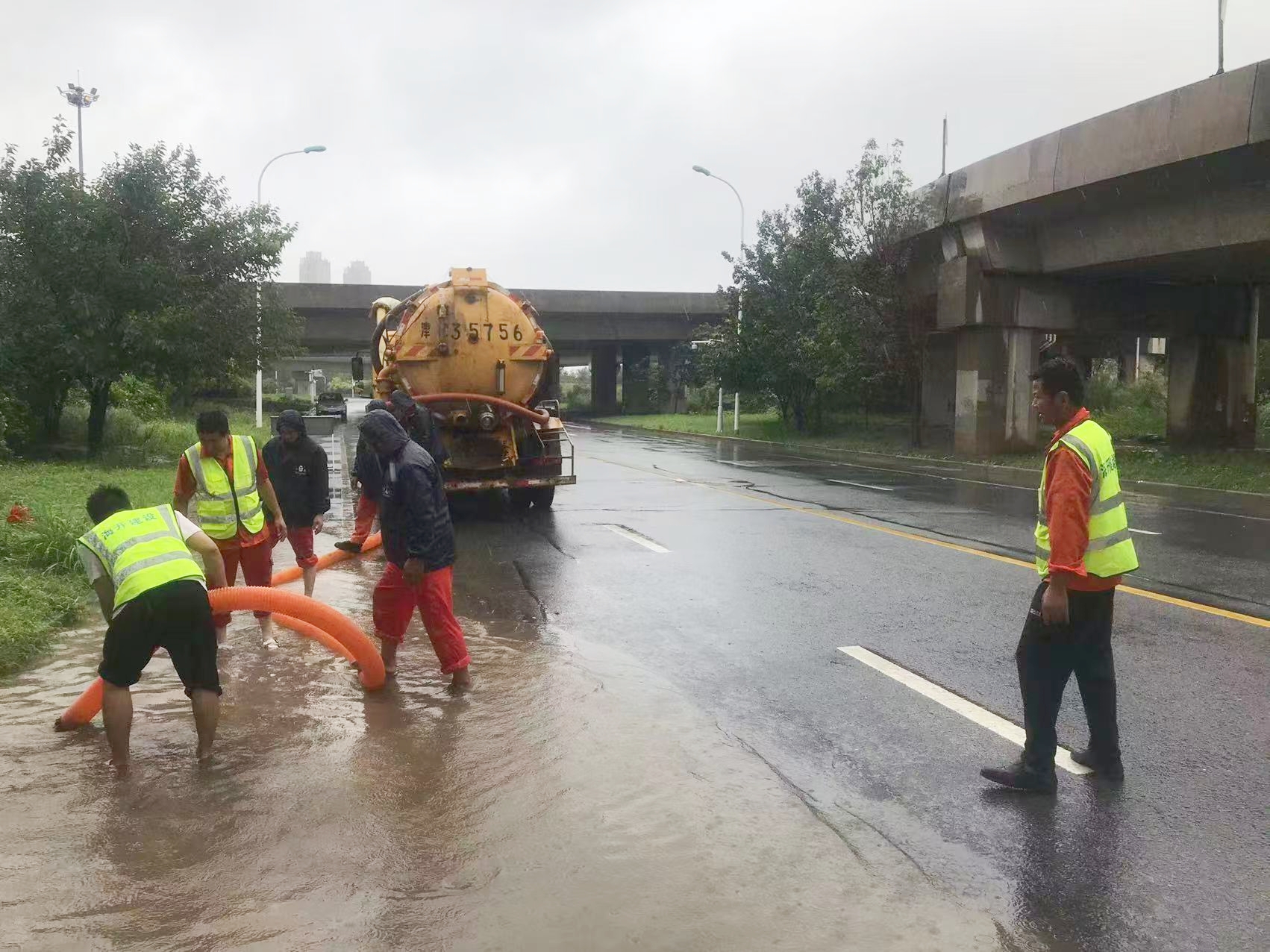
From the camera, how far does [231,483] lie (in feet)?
23.1

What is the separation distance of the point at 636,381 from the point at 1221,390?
34.5m

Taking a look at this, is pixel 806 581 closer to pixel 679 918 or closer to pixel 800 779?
pixel 800 779

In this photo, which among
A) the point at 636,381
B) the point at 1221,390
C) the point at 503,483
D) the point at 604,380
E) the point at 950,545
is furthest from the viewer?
the point at 604,380

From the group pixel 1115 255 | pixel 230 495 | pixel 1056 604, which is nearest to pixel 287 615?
pixel 230 495

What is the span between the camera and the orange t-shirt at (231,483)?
698 cm

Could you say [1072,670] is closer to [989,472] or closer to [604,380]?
[989,472]

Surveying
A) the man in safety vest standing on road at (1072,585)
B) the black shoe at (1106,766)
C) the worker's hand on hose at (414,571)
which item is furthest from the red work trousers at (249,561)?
the black shoe at (1106,766)

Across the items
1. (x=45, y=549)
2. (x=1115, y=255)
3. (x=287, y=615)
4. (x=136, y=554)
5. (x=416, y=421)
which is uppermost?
(x=1115, y=255)

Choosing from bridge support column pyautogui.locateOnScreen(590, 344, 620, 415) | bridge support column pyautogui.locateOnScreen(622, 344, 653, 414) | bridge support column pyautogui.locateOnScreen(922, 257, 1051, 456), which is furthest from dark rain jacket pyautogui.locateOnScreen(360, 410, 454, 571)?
bridge support column pyautogui.locateOnScreen(590, 344, 620, 415)

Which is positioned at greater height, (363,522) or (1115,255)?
(1115,255)

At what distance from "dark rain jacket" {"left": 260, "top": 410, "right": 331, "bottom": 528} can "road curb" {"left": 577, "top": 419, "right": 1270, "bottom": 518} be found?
12658mm

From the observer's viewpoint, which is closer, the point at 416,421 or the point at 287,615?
the point at 287,615

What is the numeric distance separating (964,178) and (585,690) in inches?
794

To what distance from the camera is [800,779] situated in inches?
189
